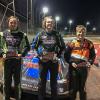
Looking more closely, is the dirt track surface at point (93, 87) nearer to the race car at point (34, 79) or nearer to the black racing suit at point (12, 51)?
the race car at point (34, 79)

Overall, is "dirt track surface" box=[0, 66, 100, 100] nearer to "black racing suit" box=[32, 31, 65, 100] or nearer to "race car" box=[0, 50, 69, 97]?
"race car" box=[0, 50, 69, 97]

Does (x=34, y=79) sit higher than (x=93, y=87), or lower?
higher

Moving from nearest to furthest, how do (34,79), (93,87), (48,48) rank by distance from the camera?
(48,48) < (34,79) < (93,87)

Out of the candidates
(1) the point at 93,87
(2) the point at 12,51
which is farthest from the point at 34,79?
(1) the point at 93,87

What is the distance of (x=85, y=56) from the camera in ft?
21.4

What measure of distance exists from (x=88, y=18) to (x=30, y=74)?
121184 millimetres

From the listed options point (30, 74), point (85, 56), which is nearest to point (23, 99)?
point (30, 74)

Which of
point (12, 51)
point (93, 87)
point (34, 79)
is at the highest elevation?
point (12, 51)

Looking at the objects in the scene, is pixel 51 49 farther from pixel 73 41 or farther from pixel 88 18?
pixel 88 18

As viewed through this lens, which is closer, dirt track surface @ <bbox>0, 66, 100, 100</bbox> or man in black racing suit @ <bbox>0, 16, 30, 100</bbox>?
man in black racing suit @ <bbox>0, 16, 30, 100</bbox>

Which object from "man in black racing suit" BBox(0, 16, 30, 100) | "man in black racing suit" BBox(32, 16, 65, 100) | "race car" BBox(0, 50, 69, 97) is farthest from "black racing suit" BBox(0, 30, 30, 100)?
"race car" BBox(0, 50, 69, 97)

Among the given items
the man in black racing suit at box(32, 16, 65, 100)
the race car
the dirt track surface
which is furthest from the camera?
the dirt track surface

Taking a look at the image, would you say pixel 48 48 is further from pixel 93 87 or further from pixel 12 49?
pixel 93 87

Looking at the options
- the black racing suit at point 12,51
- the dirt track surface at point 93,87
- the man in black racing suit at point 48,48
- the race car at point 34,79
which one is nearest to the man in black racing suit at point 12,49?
the black racing suit at point 12,51
